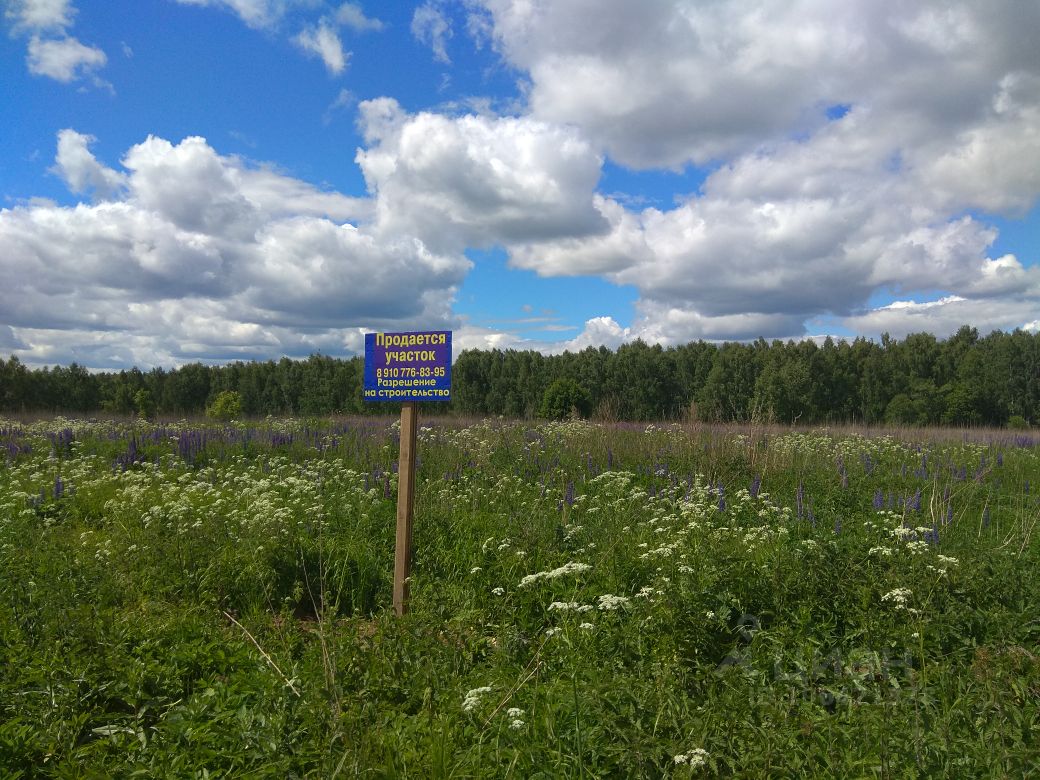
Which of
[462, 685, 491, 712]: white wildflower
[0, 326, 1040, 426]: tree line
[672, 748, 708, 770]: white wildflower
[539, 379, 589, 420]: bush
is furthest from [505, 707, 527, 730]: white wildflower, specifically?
[0, 326, 1040, 426]: tree line

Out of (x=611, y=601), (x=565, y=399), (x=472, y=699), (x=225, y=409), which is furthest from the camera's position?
(x=225, y=409)

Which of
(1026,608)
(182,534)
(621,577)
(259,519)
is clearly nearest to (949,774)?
(1026,608)

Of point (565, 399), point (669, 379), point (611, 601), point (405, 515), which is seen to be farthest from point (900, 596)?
point (669, 379)

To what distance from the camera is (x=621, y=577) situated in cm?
507

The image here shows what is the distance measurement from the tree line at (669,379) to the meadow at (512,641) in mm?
30258

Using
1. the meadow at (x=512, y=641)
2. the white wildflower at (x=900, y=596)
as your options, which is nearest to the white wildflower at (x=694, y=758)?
the meadow at (x=512, y=641)

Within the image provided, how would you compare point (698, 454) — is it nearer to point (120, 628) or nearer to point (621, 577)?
point (621, 577)

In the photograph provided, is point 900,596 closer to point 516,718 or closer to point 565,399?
point 516,718

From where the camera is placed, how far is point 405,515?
5281 millimetres

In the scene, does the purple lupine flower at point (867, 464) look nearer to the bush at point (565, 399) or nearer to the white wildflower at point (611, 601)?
the white wildflower at point (611, 601)

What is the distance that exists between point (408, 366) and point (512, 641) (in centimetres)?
235

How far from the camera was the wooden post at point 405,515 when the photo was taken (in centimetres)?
498

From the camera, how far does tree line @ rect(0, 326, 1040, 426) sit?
37312 mm

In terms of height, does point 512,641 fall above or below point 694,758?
below
